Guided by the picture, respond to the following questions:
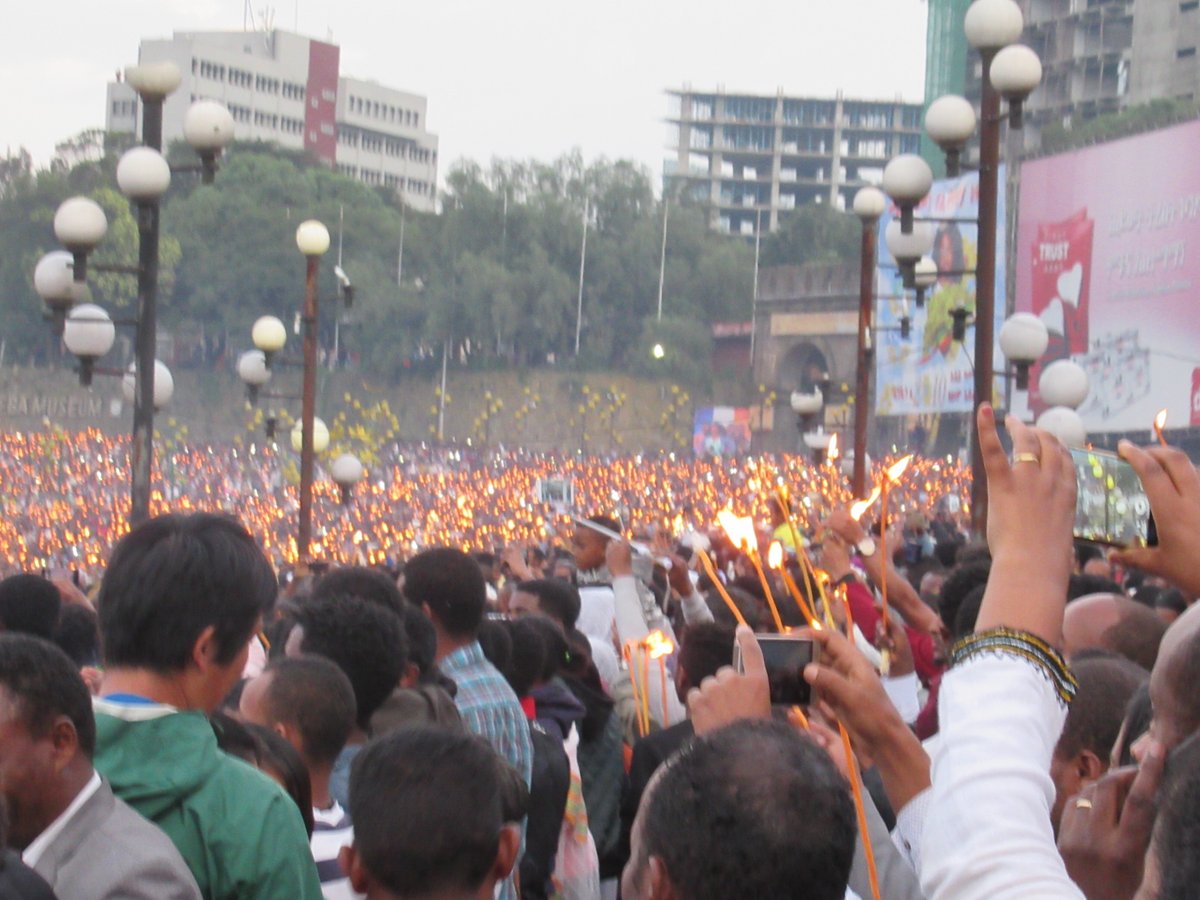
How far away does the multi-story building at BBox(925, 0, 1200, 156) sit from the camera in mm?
58656

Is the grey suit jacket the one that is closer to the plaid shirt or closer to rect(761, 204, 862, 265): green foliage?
the plaid shirt

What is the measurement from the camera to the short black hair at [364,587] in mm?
4582

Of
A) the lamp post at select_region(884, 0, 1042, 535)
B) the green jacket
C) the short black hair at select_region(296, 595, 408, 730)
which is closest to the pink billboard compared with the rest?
the lamp post at select_region(884, 0, 1042, 535)

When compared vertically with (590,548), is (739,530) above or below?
above

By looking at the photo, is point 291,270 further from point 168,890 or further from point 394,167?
point 168,890

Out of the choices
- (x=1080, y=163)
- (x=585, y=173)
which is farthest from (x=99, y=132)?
(x=1080, y=163)

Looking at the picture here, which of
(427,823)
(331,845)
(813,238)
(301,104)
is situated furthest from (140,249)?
(301,104)

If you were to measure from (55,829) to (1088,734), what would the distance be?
181 centimetres

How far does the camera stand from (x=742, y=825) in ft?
6.57

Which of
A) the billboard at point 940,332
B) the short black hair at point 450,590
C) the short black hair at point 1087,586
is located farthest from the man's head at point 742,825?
the billboard at point 940,332

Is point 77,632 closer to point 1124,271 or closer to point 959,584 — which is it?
point 959,584

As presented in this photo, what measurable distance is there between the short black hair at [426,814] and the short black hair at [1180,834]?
137 centimetres

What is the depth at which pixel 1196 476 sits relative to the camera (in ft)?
7.12

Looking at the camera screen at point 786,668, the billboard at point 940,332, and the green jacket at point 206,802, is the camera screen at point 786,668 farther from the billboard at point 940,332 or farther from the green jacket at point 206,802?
the billboard at point 940,332
